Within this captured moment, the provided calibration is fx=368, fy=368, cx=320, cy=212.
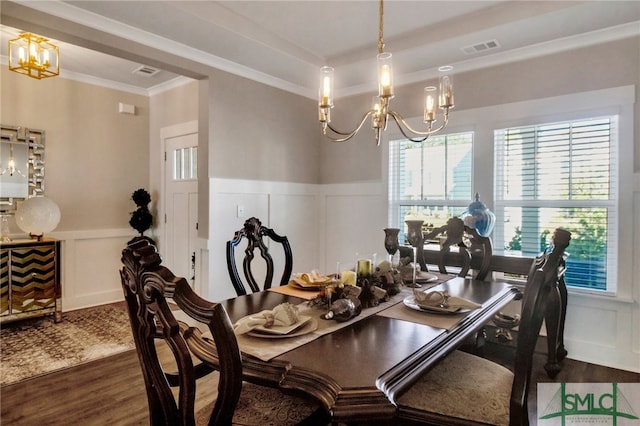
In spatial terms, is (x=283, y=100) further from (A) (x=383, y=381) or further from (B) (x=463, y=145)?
(A) (x=383, y=381)

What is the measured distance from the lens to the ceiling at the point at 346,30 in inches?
101

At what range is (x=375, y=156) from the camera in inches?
160

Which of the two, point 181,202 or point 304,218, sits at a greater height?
point 181,202

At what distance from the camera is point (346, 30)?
313 cm

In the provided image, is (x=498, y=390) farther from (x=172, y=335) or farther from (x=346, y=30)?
(x=346, y=30)

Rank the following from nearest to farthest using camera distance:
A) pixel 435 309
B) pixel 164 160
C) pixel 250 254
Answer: pixel 435 309, pixel 250 254, pixel 164 160

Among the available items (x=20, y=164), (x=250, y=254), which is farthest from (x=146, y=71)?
(x=250, y=254)

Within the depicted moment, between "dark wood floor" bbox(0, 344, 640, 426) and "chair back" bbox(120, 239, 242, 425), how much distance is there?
138 cm

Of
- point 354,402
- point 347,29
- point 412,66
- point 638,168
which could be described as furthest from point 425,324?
point 412,66

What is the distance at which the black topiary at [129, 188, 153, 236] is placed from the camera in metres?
4.63

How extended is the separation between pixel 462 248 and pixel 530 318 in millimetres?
1826

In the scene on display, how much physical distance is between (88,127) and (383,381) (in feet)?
15.9

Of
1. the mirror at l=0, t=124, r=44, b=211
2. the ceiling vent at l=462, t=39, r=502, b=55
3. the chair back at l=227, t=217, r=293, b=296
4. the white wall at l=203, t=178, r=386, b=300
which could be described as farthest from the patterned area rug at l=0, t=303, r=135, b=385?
the ceiling vent at l=462, t=39, r=502, b=55

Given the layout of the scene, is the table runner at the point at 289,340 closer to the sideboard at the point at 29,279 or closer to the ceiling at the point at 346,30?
the ceiling at the point at 346,30
